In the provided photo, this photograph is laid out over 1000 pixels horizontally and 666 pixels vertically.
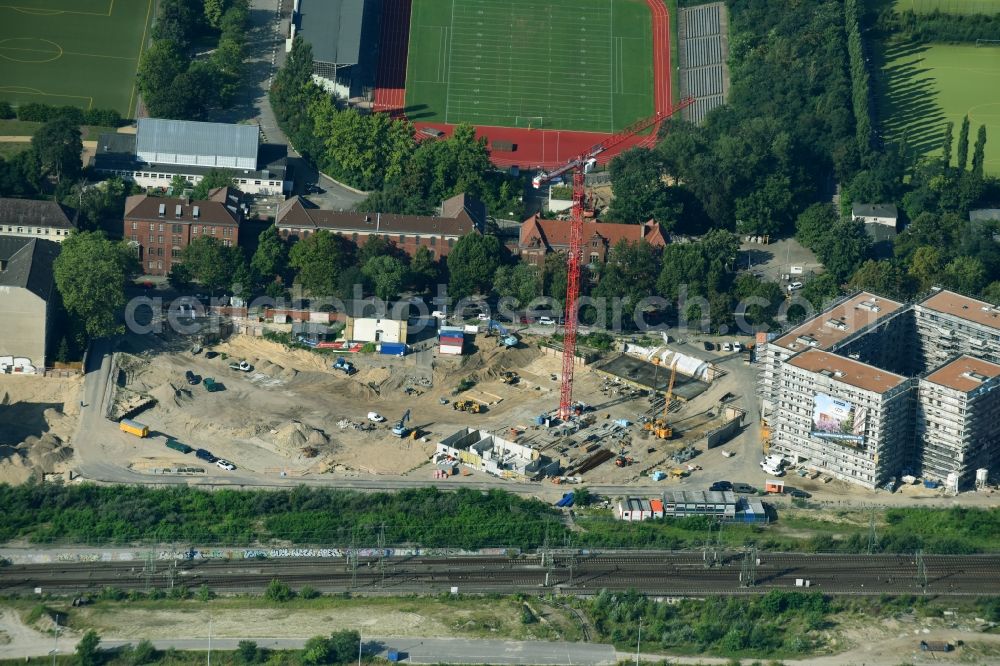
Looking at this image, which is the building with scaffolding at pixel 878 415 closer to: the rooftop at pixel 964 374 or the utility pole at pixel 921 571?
the rooftop at pixel 964 374

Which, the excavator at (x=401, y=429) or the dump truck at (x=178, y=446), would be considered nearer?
the dump truck at (x=178, y=446)

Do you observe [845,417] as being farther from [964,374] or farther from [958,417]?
[964,374]

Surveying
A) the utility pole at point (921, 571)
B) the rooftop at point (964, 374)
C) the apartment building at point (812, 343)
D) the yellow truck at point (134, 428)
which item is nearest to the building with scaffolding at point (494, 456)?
the apartment building at point (812, 343)

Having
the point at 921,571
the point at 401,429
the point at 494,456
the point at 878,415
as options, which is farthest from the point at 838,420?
the point at 401,429

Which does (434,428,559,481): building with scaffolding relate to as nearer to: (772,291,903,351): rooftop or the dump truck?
the dump truck

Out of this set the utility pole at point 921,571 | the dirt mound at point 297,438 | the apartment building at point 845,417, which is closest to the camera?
the utility pole at point 921,571

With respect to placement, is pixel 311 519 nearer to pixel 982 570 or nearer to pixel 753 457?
pixel 753 457
